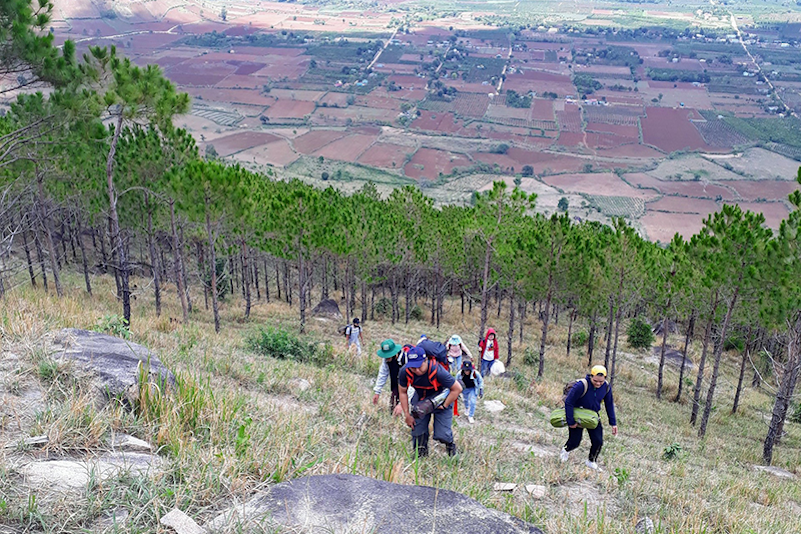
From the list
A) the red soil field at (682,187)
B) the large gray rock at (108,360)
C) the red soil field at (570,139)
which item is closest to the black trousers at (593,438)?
the large gray rock at (108,360)

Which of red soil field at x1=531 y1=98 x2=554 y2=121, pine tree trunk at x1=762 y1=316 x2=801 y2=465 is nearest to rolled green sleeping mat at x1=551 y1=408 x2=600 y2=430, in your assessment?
pine tree trunk at x1=762 y1=316 x2=801 y2=465

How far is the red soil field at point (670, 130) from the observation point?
374ft

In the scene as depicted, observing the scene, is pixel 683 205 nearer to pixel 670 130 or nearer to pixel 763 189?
pixel 763 189

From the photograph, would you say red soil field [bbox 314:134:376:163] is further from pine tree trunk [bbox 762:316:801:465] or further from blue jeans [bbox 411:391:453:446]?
blue jeans [bbox 411:391:453:446]

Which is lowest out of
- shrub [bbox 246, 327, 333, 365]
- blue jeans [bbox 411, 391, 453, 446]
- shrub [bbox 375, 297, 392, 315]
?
shrub [bbox 375, 297, 392, 315]

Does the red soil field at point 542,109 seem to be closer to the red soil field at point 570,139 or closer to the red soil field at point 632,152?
the red soil field at point 570,139

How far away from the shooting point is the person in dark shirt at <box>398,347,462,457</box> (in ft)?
22.6

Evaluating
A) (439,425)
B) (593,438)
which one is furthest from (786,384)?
(439,425)

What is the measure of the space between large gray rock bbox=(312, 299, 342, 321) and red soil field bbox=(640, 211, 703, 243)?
186 feet

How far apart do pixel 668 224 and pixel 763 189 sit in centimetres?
2645

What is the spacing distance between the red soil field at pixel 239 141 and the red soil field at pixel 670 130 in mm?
79508

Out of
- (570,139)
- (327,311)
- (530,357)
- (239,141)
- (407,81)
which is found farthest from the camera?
(407,81)

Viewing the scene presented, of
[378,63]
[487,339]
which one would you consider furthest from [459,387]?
[378,63]

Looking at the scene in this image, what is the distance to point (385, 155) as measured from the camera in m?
104
